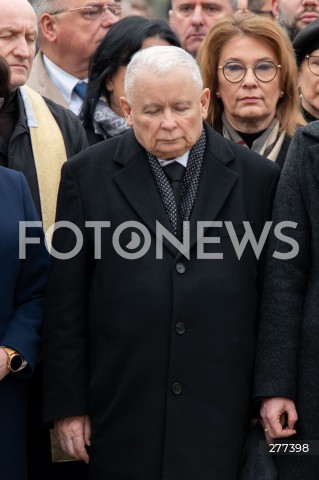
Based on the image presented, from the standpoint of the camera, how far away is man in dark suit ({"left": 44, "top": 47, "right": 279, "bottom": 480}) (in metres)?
4.37

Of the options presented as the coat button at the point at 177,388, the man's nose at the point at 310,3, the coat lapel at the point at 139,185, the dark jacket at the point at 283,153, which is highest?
the man's nose at the point at 310,3

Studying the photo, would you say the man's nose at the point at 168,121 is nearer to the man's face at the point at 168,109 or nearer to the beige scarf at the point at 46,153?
the man's face at the point at 168,109

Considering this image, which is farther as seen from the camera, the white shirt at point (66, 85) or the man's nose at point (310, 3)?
the man's nose at point (310, 3)

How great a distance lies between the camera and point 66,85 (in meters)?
6.63

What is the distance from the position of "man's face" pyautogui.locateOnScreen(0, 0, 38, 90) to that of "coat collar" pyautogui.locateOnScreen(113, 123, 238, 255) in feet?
2.73

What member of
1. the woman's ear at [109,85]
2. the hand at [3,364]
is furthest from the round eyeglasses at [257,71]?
the hand at [3,364]

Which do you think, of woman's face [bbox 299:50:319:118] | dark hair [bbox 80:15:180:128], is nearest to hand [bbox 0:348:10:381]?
dark hair [bbox 80:15:180:128]

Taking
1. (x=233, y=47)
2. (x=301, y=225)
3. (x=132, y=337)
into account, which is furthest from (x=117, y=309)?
(x=233, y=47)

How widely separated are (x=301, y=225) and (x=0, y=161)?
1.43 m

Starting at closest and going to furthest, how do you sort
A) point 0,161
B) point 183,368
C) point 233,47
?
point 183,368 < point 0,161 < point 233,47

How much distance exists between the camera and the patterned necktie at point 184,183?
4500 mm

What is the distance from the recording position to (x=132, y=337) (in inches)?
172

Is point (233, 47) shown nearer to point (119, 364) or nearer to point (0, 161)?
point (0, 161)

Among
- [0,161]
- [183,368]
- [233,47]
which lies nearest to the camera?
[183,368]
